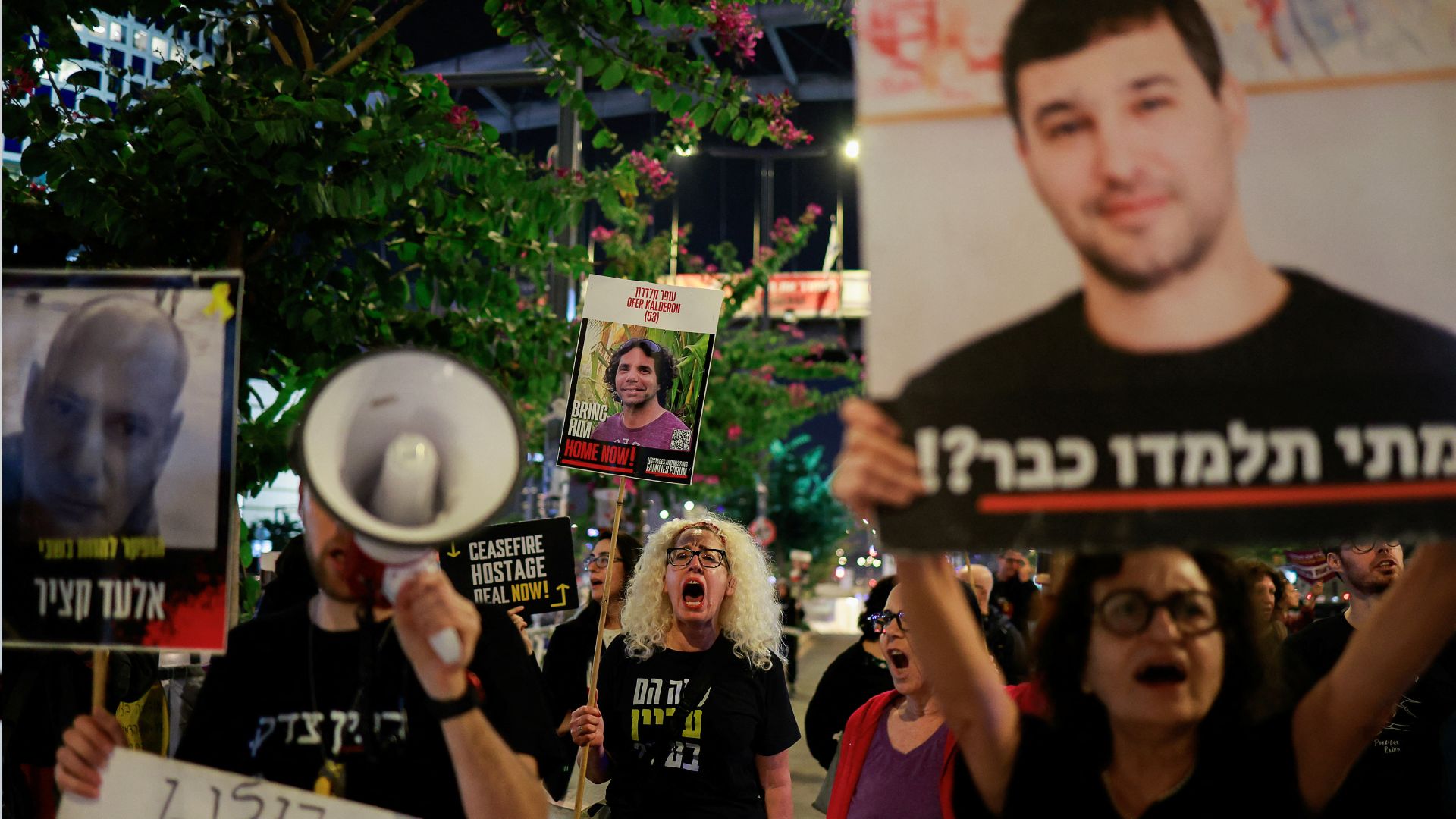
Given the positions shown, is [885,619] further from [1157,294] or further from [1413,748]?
[1157,294]

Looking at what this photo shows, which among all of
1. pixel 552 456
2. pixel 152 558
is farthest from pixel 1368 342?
pixel 552 456

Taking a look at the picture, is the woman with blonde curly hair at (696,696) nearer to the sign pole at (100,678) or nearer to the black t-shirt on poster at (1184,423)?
the sign pole at (100,678)

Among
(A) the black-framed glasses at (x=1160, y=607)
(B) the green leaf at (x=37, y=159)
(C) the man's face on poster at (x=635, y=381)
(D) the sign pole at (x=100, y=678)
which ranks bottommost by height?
(D) the sign pole at (x=100, y=678)

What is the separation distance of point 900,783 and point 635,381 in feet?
7.39

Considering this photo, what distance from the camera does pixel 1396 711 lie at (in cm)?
455

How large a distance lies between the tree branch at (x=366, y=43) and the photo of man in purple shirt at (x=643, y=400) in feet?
5.88

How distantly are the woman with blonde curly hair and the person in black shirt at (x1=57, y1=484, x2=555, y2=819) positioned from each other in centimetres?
228

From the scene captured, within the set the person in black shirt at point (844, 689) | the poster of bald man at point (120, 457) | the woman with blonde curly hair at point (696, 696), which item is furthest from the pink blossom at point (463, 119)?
the poster of bald man at point (120, 457)

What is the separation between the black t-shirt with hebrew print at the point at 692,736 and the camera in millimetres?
4566

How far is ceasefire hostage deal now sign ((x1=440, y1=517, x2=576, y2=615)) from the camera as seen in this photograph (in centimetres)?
622

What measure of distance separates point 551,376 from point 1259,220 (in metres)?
5.40

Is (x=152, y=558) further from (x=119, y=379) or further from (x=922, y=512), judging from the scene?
(x=922, y=512)

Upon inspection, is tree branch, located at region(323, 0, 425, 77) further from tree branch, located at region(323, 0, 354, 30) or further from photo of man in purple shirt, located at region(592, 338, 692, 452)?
photo of man in purple shirt, located at region(592, 338, 692, 452)

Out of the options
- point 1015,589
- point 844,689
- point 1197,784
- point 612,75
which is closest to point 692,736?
point 844,689
